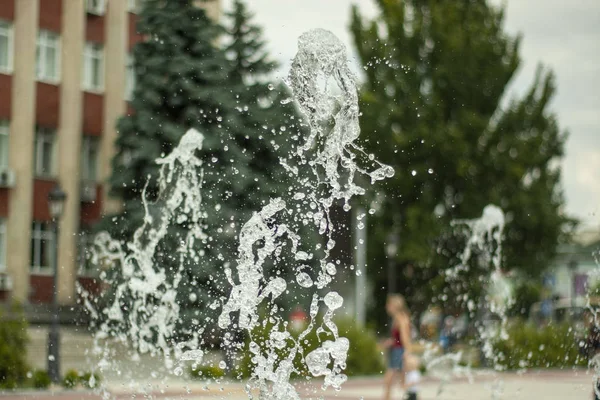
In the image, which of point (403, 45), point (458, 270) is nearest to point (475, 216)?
point (403, 45)

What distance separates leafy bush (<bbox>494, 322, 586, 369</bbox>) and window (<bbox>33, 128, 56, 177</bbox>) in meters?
12.2

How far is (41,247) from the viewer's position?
28672 mm

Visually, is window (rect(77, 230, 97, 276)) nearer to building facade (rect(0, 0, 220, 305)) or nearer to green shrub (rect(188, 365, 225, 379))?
building facade (rect(0, 0, 220, 305))

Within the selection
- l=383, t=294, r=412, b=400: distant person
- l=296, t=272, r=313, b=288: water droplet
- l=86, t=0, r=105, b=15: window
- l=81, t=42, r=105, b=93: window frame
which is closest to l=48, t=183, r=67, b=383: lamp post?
l=296, t=272, r=313, b=288: water droplet

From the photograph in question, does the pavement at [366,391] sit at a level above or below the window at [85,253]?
below

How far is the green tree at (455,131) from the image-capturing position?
3588 cm

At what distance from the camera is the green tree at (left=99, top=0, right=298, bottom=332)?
23.5 metres

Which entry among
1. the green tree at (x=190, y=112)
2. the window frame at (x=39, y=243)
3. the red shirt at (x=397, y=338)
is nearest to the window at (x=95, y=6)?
the green tree at (x=190, y=112)

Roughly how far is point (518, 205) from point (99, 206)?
14.1 meters

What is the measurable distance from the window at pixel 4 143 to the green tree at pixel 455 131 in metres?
11.6

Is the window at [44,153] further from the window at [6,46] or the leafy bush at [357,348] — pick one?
the leafy bush at [357,348]

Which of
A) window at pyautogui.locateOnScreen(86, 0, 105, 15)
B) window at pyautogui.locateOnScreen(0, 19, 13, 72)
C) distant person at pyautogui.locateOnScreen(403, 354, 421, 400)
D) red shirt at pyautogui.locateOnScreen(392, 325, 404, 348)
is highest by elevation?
window at pyautogui.locateOnScreen(86, 0, 105, 15)

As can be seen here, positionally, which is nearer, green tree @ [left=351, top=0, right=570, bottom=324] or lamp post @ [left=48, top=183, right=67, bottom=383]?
lamp post @ [left=48, top=183, right=67, bottom=383]

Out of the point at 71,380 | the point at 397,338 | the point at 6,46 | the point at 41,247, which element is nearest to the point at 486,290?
the point at 71,380
